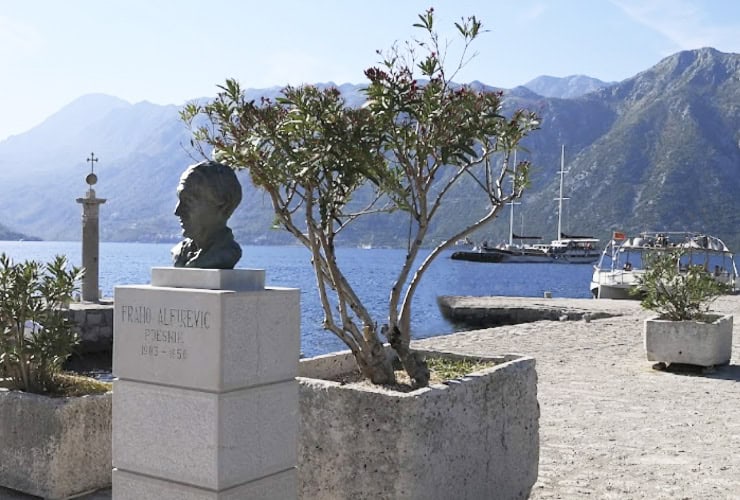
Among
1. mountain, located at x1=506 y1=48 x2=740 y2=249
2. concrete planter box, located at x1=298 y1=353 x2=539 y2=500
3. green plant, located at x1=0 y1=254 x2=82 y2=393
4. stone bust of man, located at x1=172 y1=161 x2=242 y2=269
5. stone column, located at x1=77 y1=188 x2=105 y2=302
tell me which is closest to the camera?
stone bust of man, located at x1=172 y1=161 x2=242 y2=269

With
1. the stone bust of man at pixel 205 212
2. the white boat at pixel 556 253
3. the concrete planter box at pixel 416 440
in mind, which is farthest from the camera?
the white boat at pixel 556 253

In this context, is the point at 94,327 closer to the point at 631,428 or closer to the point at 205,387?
the point at 631,428

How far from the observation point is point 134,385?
486cm

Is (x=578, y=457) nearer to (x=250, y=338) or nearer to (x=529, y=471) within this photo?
(x=529, y=471)

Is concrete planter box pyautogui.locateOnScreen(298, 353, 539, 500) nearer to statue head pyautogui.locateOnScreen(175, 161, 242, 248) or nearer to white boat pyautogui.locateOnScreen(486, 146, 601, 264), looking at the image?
statue head pyautogui.locateOnScreen(175, 161, 242, 248)

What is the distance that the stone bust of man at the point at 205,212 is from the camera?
5.12m

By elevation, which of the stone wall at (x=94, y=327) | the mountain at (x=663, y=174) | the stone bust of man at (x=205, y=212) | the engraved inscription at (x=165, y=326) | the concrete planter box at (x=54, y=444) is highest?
the mountain at (x=663, y=174)

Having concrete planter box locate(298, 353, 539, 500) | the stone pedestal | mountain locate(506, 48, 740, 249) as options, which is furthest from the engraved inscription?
mountain locate(506, 48, 740, 249)

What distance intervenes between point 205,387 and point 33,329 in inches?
121

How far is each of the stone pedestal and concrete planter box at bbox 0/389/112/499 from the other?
4.97ft

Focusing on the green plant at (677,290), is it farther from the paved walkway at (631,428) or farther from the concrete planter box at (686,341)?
the paved walkway at (631,428)

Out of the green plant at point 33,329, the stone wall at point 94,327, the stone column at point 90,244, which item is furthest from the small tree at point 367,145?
the stone column at point 90,244

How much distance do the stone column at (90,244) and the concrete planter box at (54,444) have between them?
779 inches

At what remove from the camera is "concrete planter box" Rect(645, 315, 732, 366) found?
12.6m
